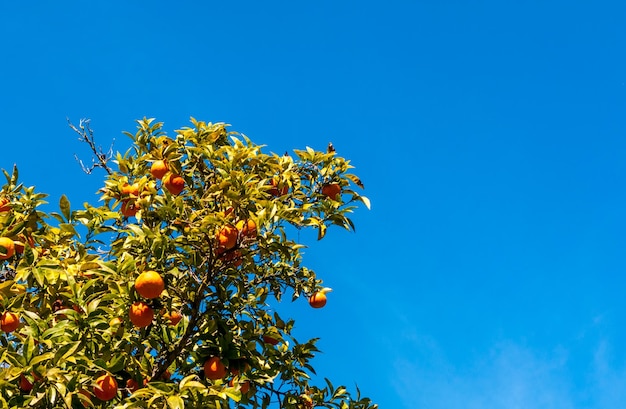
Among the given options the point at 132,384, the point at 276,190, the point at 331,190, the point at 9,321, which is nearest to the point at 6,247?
the point at 9,321

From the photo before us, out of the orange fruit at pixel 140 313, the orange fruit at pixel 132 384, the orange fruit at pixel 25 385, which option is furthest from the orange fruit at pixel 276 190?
the orange fruit at pixel 25 385

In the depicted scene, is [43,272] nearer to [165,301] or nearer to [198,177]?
[165,301]

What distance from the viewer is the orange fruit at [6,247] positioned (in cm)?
369

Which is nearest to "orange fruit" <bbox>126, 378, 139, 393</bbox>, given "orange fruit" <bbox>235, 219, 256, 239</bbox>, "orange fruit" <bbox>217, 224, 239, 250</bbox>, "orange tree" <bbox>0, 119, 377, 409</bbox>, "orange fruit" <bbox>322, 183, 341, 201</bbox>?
"orange tree" <bbox>0, 119, 377, 409</bbox>

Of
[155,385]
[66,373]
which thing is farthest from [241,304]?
[66,373]

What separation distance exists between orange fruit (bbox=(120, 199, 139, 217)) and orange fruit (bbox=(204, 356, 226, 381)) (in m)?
1.30

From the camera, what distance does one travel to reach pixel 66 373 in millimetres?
3287

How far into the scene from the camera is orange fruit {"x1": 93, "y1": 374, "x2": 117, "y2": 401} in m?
3.49

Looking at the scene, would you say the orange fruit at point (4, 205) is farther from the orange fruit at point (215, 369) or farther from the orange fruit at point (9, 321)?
the orange fruit at point (215, 369)

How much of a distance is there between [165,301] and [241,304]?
0.68 metres

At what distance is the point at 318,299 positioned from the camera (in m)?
5.24

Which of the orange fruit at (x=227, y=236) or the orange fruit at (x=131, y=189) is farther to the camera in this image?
the orange fruit at (x=131, y=189)

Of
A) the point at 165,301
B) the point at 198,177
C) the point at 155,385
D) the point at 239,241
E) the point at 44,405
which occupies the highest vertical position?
the point at 198,177

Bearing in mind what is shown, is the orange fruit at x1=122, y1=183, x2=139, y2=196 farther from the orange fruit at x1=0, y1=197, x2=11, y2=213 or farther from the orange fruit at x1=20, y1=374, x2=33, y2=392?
the orange fruit at x1=20, y1=374, x2=33, y2=392
